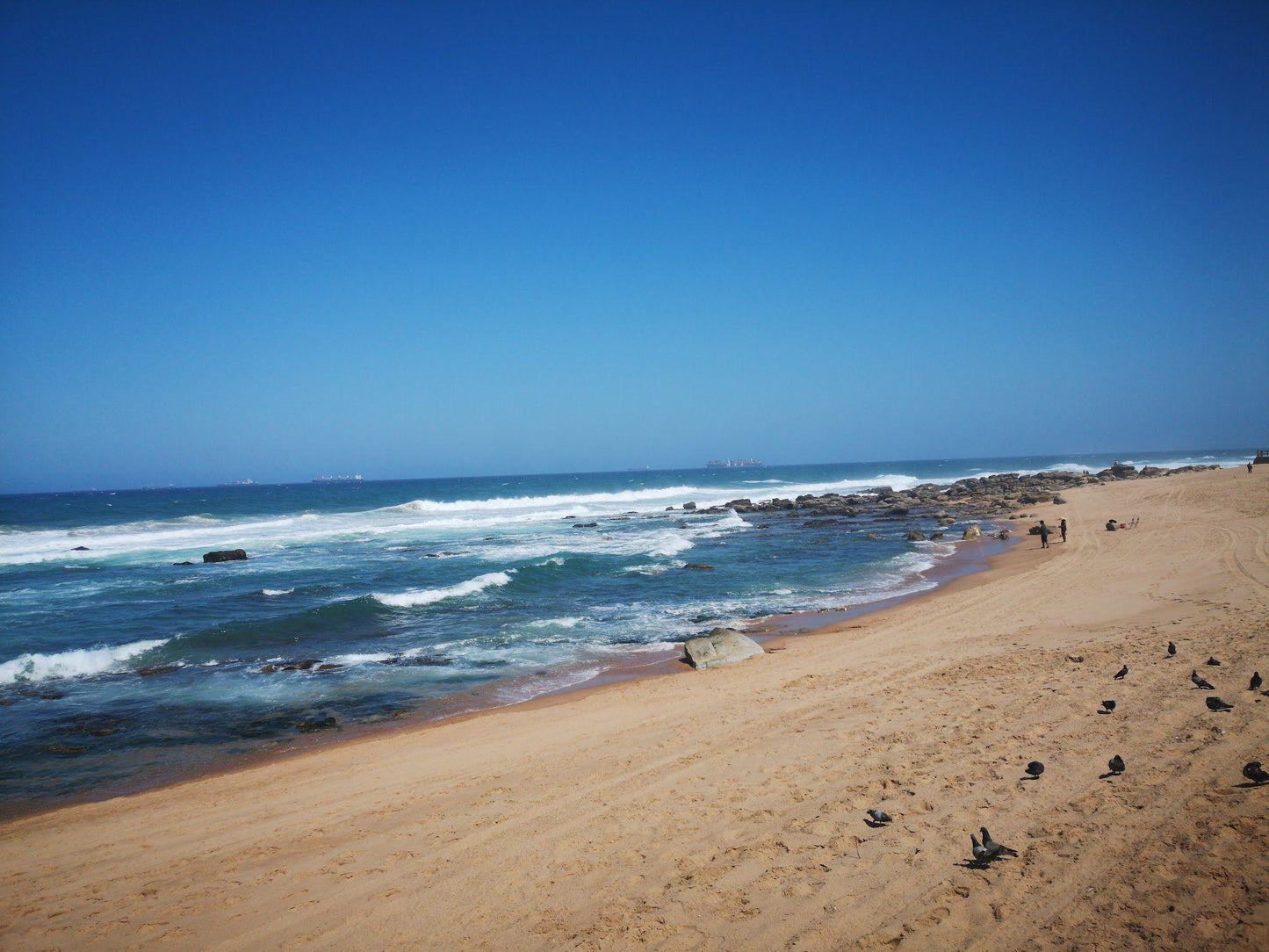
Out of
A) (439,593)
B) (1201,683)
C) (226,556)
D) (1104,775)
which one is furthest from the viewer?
(226,556)

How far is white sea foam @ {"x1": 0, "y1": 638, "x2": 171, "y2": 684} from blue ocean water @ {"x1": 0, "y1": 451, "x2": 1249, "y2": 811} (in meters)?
0.05

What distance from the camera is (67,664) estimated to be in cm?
1250

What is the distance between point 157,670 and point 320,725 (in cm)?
559

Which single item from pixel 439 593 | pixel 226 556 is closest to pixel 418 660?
pixel 439 593

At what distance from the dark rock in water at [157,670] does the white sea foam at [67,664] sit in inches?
23.4

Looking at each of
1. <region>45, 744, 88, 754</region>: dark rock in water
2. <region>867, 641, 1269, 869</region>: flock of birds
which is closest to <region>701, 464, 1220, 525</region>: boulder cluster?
<region>867, 641, 1269, 869</region>: flock of birds

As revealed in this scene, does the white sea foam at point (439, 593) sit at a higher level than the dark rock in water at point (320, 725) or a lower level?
higher

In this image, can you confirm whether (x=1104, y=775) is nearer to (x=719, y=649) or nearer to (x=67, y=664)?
(x=719, y=649)

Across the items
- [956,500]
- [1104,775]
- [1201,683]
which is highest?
[1201,683]

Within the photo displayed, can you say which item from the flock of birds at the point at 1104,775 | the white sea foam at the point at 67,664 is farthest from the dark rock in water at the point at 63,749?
the flock of birds at the point at 1104,775

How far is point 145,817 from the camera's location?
650cm

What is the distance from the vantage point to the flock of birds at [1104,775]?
400cm

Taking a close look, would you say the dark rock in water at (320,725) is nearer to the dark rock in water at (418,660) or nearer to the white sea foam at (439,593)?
the dark rock in water at (418,660)

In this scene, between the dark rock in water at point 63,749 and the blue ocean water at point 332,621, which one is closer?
the dark rock in water at point 63,749
